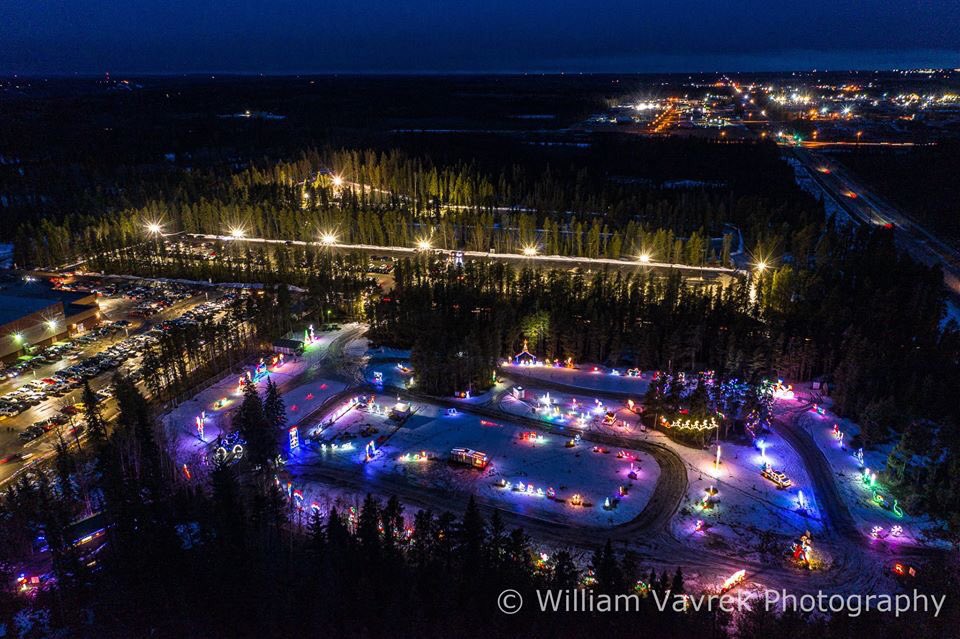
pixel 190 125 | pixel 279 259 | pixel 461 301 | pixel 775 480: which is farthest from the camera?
pixel 190 125

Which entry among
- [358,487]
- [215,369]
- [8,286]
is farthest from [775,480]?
[8,286]

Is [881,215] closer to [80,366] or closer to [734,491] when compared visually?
[734,491]

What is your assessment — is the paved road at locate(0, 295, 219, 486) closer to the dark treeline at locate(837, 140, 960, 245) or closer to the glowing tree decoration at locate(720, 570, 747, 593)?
the glowing tree decoration at locate(720, 570, 747, 593)

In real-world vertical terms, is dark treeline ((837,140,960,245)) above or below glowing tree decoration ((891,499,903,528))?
above

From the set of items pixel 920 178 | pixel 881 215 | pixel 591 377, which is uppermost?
pixel 920 178

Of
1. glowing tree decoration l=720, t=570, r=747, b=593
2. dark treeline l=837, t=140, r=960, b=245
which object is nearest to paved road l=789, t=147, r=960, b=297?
dark treeline l=837, t=140, r=960, b=245

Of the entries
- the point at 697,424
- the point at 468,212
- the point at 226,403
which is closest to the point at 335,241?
the point at 468,212

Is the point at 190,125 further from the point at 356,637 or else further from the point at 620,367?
the point at 356,637

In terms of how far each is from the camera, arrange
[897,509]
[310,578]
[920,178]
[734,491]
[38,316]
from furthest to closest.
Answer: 1. [920,178]
2. [38,316]
3. [734,491]
4. [897,509]
5. [310,578]
